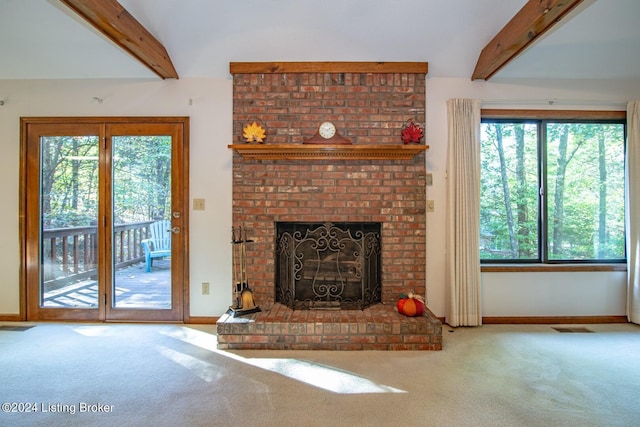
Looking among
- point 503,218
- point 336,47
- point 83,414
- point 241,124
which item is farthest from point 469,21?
point 83,414

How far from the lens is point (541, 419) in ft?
5.65

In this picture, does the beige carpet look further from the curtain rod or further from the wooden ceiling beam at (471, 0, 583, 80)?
the wooden ceiling beam at (471, 0, 583, 80)

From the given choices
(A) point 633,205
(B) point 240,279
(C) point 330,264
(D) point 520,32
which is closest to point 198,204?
(B) point 240,279

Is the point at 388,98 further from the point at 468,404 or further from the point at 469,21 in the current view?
the point at 468,404

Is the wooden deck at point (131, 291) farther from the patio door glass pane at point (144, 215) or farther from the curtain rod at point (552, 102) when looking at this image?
the curtain rod at point (552, 102)

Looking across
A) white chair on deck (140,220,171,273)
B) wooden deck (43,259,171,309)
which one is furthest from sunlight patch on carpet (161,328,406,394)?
white chair on deck (140,220,171,273)

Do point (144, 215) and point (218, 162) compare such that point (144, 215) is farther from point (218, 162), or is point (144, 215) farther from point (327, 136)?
point (327, 136)

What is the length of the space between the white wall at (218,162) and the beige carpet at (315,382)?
409 millimetres

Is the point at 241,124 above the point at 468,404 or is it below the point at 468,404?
above

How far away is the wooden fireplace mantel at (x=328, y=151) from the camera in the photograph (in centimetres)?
279

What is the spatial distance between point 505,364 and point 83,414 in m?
2.73

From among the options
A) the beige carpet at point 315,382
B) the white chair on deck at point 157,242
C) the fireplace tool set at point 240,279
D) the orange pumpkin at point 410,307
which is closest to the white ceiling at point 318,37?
the white chair on deck at point 157,242

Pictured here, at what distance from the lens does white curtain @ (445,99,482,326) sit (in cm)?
304

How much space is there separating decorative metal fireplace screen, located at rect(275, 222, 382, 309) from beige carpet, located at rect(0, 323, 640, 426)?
2.09 ft
